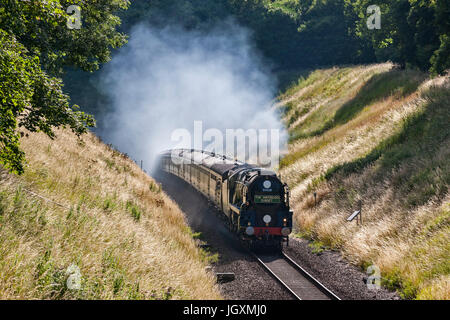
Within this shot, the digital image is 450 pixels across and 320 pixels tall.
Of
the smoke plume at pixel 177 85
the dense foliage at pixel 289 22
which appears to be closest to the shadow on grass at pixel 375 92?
the smoke plume at pixel 177 85

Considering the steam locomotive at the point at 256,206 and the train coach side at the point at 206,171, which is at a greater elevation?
the train coach side at the point at 206,171

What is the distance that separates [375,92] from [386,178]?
1797 centimetres

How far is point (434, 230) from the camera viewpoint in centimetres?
1306

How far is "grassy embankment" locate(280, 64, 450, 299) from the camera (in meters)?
12.5

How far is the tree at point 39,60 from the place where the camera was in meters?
6.97

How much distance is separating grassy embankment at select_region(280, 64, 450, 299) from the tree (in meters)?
9.55

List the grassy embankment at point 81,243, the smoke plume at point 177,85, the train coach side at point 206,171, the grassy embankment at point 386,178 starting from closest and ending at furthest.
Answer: the grassy embankment at point 81,243, the grassy embankment at point 386,178, the train coach side at point 206,171, the smoke plume at point 177,85

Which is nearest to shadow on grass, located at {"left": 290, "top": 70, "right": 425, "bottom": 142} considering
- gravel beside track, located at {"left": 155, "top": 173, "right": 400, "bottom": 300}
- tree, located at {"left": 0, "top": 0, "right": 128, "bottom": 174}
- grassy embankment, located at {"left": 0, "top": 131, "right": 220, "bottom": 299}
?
gravel beside track, located at {"left": 155, "top": 173, "right": 400, "bottom": 300}

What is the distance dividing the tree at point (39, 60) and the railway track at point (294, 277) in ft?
24.3

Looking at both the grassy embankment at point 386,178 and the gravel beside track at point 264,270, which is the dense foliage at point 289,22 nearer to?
the grassy embankment at point 386,178

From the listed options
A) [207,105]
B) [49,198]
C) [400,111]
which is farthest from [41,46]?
[207,105]

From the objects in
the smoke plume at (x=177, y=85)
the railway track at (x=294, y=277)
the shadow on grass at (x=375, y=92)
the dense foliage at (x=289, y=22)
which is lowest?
the railway track at (x=294, y=277)
